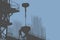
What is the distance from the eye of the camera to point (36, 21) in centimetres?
3812

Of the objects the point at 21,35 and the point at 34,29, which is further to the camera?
the point at 34,29

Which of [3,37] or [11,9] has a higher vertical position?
[11,9]

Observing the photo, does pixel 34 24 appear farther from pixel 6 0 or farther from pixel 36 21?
pixel 6 0

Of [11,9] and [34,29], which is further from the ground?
[11,9]

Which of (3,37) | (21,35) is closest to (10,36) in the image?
(3,37)

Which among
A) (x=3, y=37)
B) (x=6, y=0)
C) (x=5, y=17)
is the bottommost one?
(x=3, y=37)

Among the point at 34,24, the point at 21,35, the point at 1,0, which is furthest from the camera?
the point at 34,24

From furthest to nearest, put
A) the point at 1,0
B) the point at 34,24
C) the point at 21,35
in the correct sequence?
1. the point at 34,24
2. the point at 1,0
3. the point at 21,35

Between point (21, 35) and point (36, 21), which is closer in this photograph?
point (21, 35)

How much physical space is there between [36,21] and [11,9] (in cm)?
402

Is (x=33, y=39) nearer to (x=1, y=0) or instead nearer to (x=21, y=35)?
(x=21, y=35)

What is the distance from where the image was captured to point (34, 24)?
125 ft

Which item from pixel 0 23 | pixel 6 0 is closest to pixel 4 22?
pixel 0 23

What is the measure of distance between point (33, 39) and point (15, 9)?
17.2ft
